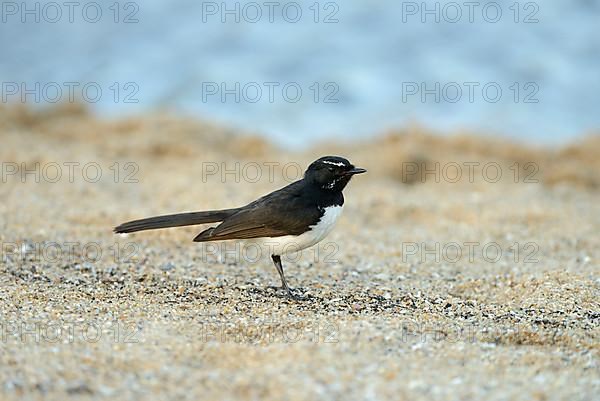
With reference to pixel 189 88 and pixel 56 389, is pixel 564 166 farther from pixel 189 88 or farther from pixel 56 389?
pixel 56 389

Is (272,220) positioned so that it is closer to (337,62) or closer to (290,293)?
(290,293)

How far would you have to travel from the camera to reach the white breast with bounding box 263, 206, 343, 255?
17.3 ft

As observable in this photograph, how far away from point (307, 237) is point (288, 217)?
172mm

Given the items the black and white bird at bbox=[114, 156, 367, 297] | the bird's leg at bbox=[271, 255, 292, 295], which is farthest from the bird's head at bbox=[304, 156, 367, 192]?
the bird's leg at bbox=[271, 255, 292, 295]

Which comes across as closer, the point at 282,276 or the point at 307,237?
the point at 307,237

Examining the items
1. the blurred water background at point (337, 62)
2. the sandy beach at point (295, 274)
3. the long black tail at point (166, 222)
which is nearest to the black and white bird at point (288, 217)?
the long black tail at point (166, 222)

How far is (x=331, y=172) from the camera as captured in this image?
5.45 meters

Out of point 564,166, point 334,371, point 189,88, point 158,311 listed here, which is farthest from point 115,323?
point 189,88

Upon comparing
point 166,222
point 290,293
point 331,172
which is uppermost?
point 331,172

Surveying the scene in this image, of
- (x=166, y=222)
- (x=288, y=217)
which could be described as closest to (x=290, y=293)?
(x=288, y=217)

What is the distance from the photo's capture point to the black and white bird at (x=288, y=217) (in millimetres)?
5273

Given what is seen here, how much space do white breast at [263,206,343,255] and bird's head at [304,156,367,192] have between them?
177 mm

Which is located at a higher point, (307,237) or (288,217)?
(288,217)

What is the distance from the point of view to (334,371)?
3.69 metres
